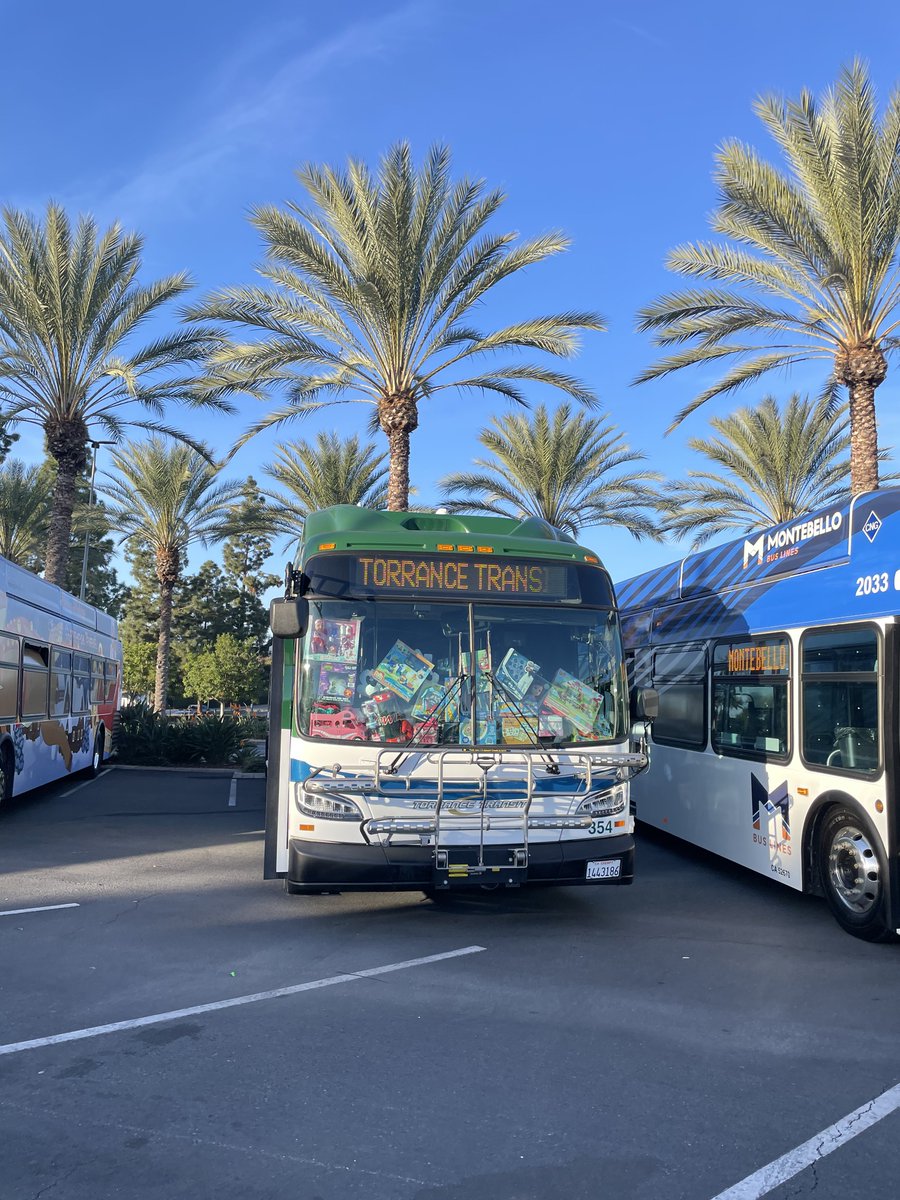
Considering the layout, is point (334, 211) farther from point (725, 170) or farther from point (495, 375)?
point (725, 170)

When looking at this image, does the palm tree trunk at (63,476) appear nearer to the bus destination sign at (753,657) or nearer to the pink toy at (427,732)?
the bus destination sign at (753,657)

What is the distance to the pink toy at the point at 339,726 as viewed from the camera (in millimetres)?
6941

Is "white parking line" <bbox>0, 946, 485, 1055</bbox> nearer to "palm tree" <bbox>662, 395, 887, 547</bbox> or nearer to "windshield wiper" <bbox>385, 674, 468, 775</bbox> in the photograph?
"windshield wiper" <bbox>385, 674, 468, 775</bbox>

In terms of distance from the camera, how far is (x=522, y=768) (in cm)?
697

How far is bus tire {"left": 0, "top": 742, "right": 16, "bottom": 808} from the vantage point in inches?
498

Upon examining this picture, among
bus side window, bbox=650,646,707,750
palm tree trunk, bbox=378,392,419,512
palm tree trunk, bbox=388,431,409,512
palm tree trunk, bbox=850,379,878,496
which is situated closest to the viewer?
bus side window, bbox=650,646,707,750

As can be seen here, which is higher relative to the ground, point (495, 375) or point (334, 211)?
point (334, 211)

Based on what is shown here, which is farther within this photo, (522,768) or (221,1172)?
(522,768)

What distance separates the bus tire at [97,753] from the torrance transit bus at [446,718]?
1323 cm

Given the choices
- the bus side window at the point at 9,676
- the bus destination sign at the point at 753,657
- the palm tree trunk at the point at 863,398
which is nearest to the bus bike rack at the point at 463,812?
the bus destination sign at the point at 753,657

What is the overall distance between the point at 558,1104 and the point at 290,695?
3.86 metres

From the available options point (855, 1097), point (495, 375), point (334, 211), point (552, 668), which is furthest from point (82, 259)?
point (855, 1097)

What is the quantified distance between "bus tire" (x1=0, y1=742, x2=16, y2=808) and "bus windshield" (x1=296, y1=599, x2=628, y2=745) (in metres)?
7.50

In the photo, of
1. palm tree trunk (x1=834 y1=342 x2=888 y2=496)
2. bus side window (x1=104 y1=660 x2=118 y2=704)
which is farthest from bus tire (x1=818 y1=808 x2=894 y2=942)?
bus side window (x1=104 y1=660 x2=118 y2=704)
